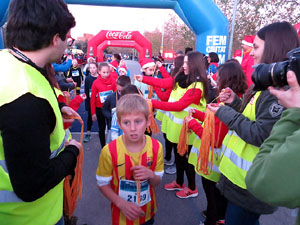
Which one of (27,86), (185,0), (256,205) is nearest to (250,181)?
(256,205)

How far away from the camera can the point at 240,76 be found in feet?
7.22

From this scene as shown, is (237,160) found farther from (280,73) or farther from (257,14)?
(257,14)

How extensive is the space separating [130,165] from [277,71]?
1092 mm

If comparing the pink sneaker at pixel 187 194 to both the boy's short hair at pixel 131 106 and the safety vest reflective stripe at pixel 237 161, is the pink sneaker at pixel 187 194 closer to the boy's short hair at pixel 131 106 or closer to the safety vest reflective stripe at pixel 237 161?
the safety vest reflective stripe at pixel 237 161

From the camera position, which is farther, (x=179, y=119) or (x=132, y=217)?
(x=179, y=119)

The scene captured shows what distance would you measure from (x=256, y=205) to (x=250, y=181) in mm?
818

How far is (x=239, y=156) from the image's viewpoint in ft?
5.05

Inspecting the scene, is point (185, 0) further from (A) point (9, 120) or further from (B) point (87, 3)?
(A) point (9, 120)

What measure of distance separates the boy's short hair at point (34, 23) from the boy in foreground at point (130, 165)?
752mm

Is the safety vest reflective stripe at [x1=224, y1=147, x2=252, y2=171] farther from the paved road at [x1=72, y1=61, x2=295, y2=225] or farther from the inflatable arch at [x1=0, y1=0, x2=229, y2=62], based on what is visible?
the inflatable arch at [x1=0, y1=0, x2=229, y2=62]

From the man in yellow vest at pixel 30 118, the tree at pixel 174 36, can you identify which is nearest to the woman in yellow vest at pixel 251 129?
the man in yellow vest at pixel 30 118

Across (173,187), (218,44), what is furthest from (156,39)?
(173,187)

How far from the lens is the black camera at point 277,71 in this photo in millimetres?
822

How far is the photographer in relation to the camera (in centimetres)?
70
